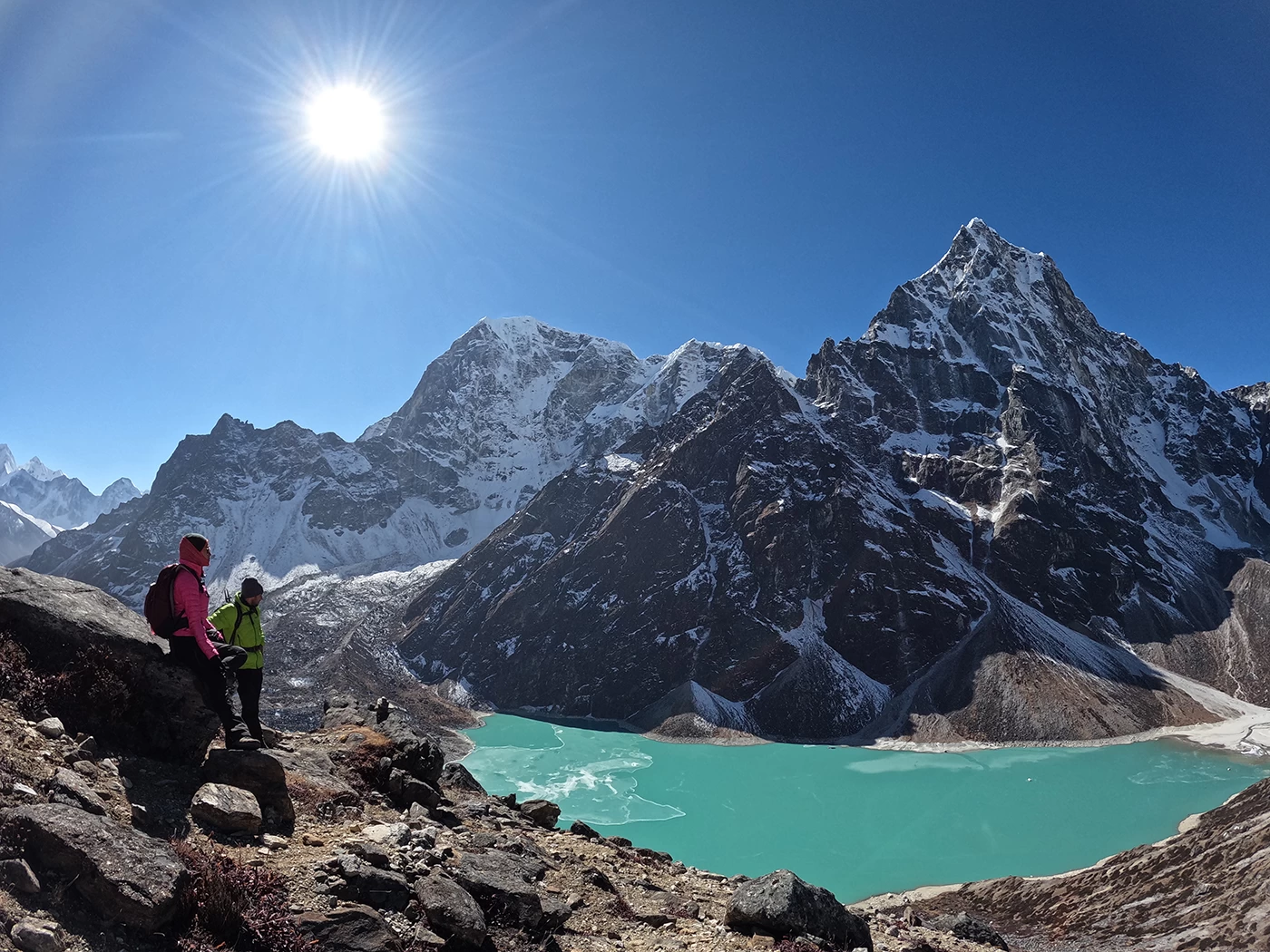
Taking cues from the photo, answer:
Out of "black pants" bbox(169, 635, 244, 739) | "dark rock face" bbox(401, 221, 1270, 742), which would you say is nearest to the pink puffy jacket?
"black pants" bbox(169, 635, 244, 739)

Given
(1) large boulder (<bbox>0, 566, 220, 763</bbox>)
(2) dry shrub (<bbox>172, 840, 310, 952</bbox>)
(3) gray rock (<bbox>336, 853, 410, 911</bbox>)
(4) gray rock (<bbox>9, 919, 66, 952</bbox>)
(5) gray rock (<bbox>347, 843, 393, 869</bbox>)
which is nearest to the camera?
(4) gray rock (<bbox>9, 919, 66, 952</bbox>)

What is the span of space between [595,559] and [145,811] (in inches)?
7368

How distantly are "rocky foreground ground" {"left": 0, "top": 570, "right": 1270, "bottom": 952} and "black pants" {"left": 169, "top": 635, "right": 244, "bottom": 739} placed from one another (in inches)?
10.4

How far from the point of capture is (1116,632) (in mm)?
157500

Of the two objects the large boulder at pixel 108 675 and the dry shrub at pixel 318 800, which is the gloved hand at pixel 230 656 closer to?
the large boulder at pixel 108 675

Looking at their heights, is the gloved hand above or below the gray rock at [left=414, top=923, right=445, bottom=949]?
above

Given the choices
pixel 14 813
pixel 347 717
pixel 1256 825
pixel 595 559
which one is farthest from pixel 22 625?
pixel 595 559

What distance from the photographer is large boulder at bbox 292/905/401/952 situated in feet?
24.9

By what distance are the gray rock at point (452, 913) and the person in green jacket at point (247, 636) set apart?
546 cm

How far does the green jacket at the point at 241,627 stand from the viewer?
12.8 meters

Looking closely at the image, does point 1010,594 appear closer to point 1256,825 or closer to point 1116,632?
point 1116,632

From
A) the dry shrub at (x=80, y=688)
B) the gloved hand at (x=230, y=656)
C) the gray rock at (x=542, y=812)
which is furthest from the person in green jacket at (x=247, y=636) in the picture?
the gray rock at (x=542, y=812)

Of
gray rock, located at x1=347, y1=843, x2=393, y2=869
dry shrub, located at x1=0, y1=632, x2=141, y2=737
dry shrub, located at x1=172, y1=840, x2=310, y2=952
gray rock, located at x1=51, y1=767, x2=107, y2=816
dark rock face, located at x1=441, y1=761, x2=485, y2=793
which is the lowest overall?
dry shrub, located at x1=172, y1=840, x2=310, y2=952

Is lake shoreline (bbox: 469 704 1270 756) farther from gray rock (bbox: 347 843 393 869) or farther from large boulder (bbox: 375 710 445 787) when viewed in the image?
gray rock (bbox: 347 843 393 869)
